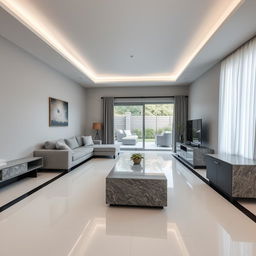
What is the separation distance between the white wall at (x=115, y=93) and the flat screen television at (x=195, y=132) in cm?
207

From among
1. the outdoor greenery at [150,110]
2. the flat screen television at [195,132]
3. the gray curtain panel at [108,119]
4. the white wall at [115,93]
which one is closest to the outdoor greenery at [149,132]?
the outdoor greenery at [150,110]

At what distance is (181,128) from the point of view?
7.63m

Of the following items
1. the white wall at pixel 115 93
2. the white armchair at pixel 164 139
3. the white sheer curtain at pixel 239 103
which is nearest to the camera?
the white sheer curtain at pixel 239 103

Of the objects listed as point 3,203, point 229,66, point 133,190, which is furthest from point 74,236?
point 229,66

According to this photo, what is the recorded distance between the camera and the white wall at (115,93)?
25.7ft

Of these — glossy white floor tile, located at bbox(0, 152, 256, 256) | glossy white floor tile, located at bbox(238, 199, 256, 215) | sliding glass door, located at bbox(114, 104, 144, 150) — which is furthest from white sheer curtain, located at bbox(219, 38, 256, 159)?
sliding glass door, located at bbox(114, 104, 144, 150)

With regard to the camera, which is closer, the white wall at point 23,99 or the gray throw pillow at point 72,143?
the white wall at point 23,99

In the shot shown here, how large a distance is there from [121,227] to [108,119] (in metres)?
6.14

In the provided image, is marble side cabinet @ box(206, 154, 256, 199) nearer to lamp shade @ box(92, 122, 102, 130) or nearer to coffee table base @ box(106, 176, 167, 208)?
coffee table base @ box(106, 176, 167, 208)

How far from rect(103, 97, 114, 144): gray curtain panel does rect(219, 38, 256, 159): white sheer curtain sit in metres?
4.62

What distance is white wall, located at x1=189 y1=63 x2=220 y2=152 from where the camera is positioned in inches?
197

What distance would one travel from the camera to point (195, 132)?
5824 mm

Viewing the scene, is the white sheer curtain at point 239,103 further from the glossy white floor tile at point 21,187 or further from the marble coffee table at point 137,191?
the glossy white floor tile at point 21,187

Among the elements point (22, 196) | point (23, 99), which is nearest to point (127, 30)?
point (23, 99)
